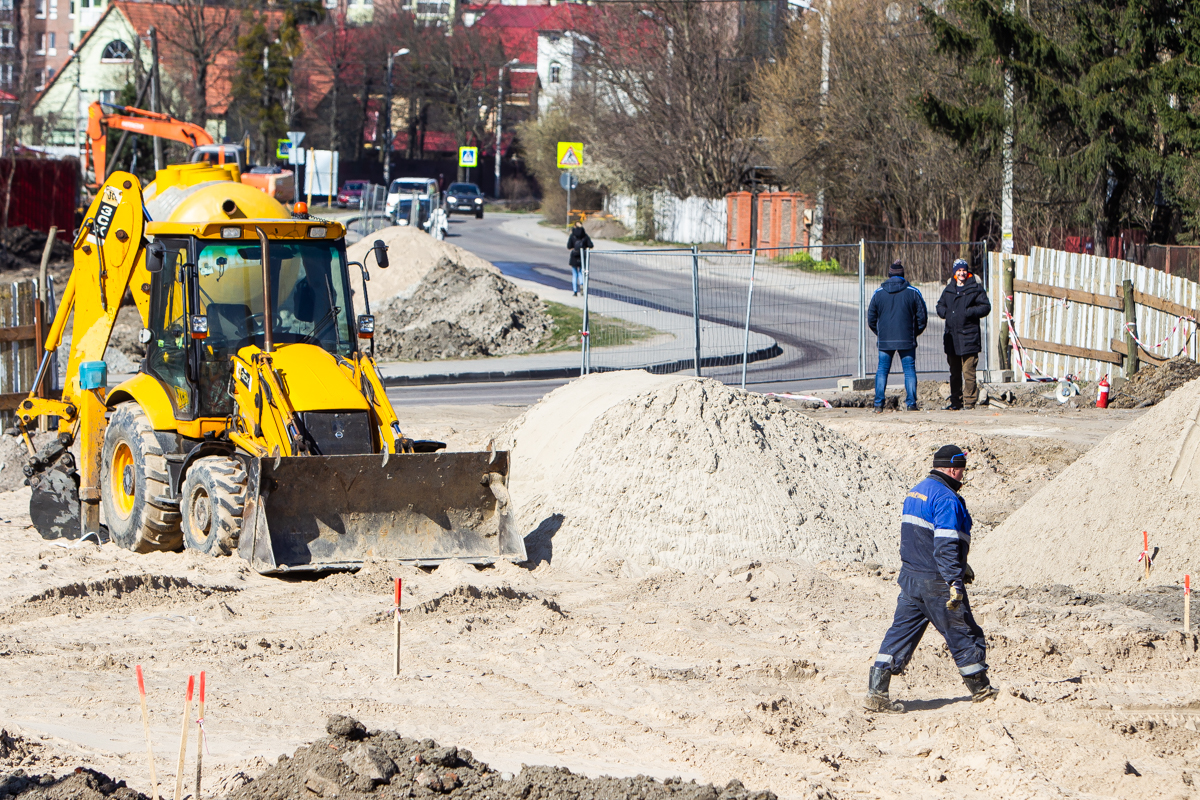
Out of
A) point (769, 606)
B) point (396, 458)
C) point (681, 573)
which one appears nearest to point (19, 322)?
point (396, 458)

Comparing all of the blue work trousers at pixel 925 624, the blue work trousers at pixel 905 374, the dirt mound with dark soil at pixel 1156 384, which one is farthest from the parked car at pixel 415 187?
the blue work trousers at pixel 925 624

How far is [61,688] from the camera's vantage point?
6.87 metres

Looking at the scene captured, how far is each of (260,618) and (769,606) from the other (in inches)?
133

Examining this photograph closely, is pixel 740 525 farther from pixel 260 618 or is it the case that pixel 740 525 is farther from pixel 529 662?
pixel 260 618

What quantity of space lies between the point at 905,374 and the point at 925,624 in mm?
9877

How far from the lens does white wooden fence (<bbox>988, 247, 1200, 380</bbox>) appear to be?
61.6ft

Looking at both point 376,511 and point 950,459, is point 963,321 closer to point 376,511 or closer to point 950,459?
point 376,511

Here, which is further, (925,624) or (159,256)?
(159,256)

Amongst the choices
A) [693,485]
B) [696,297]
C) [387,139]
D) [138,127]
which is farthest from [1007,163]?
[387,139]

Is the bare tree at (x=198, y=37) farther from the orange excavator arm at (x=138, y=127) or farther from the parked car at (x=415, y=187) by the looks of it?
the orange excavator arm at (x=138, y=127)

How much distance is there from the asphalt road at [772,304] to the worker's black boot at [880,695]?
1259 cm

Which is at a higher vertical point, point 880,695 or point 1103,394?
point 1103,394

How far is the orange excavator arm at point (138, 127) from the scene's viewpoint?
2361 centimetres

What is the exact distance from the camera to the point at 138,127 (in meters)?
25.0
